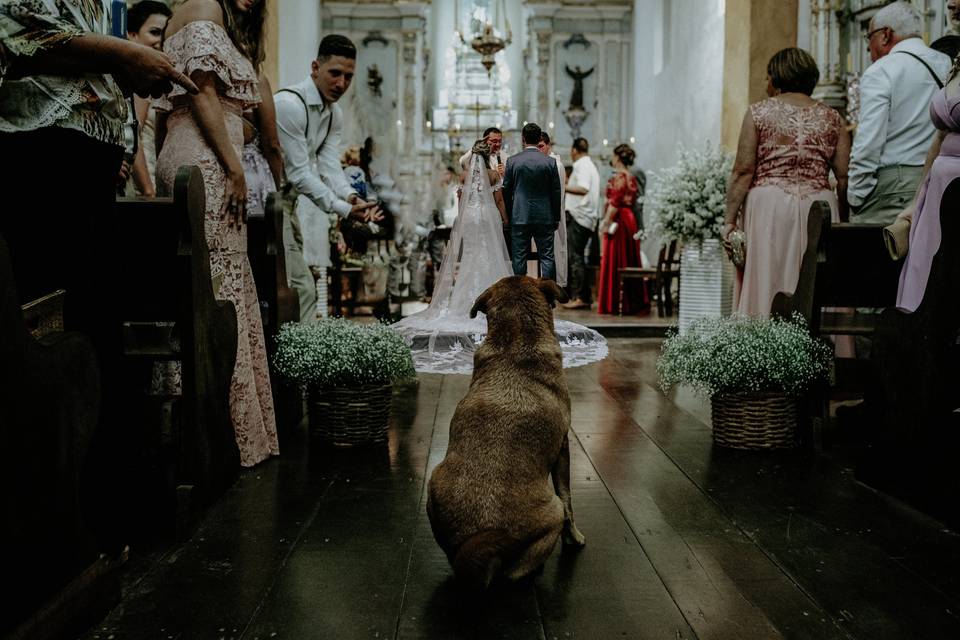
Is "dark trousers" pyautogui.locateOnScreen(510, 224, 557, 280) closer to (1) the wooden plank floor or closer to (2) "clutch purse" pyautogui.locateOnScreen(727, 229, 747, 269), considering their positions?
(2) "clutch purse" pyautogui.locateOnScreen(727, 229, 747, 269)

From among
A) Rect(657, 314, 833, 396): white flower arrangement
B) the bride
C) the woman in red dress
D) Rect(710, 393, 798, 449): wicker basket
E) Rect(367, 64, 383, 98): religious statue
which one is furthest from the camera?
Rect(367, 64, 383, 98): religious statue

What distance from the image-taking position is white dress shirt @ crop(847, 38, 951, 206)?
4.72 metres

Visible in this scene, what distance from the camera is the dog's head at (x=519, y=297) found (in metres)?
2.58

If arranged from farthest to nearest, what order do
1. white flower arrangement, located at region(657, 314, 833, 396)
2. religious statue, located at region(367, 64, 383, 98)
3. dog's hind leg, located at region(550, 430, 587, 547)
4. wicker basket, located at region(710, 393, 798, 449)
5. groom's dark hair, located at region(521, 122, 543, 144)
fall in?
religious statue, located at region(367, 64, 383, 98)
groom's dark hair, located at region(521, 122, 543, 144)
wicker basket, located at region(710, 393, 798, 449)
white flower arrangement, located at region(657, 314, 833, 396)
dog's hind leg, located at region(550, 430, 587, 547)

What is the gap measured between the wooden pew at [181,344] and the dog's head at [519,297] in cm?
92

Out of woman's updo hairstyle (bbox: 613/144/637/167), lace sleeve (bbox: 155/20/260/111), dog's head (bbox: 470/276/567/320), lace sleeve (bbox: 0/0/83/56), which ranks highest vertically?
woman's updo hairstyle (bbox: 613/144/637/167)

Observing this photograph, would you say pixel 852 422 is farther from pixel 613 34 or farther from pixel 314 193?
pixel 613 34

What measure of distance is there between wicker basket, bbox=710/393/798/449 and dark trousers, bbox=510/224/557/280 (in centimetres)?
500

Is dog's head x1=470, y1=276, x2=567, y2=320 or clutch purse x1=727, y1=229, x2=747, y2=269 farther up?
clutch purse x1=727, y1=229, x2=747, y2=269

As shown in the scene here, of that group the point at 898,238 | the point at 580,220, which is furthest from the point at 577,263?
the point at 898,238

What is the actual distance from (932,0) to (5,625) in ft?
23.3

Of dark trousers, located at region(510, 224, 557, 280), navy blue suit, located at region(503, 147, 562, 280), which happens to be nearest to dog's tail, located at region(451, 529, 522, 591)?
navy blue suit, located at region(503, 147, 562, 280)

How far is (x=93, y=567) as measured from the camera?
2.07m

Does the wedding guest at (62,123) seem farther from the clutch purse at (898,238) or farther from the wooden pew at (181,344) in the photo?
the clutch purse at (898,238)
